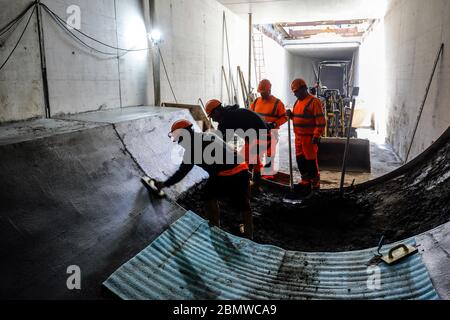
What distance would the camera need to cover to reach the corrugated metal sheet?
270cm

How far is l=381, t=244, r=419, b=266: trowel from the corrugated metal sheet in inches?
1.8

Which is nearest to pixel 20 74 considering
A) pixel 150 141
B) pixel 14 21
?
pixel 14 21

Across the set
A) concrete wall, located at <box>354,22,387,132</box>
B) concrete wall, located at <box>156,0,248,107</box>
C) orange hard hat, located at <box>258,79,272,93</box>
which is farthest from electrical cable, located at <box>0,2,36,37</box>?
concrete wall, located at <box>354,22,387,132</box>

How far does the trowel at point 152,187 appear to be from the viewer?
4.00 metres

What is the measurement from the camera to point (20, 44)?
4023mm

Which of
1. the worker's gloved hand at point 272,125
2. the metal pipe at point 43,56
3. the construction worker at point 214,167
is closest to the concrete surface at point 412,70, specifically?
the worker's gloved hand at point 272,125

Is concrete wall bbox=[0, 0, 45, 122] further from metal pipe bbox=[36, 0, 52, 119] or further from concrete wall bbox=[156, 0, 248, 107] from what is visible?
concrete wall bbox=[156, 0, 248, 107]

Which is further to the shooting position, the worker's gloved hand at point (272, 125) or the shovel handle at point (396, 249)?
the worker's gloved hand at point (272, 125)

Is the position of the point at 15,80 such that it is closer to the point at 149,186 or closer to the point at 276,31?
the point at 149,186

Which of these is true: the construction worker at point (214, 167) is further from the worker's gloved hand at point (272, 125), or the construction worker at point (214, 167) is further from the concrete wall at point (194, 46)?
the concrete wall at point (194, 46)

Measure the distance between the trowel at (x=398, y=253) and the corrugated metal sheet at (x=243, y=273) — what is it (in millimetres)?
45

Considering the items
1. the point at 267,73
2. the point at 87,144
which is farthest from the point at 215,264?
the point at 267,73

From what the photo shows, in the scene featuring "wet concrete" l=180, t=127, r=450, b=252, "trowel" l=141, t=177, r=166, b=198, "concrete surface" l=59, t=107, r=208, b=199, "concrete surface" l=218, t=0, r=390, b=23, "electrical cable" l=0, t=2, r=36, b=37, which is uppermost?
"concrete surface" l=218, t=0, r=390, b=23
